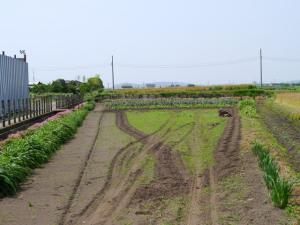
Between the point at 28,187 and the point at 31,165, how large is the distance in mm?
2106

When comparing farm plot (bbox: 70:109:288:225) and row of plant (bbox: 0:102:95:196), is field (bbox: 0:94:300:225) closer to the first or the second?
farm plot (bbox: 70:109:288:225)

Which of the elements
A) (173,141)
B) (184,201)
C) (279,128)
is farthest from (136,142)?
(184,201)

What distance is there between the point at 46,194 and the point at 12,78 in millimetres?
20271

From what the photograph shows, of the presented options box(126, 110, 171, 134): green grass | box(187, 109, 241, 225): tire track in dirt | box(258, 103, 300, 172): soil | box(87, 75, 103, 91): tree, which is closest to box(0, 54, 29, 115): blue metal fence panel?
box(126, 110, 171, 134): green grass

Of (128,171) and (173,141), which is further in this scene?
(173,141)

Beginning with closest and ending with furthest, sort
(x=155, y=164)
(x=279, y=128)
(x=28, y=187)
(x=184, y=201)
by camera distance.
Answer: (x=184, y=201) < (x=28, y=187) < (x=155, y=164) < (x=279, y=128)

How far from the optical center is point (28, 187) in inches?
401

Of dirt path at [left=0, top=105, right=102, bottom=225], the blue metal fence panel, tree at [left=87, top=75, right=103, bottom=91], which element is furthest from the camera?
tree at [left=87, top=75, right=103, bottom=91]

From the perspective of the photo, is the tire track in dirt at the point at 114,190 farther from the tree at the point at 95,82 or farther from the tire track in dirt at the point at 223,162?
the tree at the point at 95,82

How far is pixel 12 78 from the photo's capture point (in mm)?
28766

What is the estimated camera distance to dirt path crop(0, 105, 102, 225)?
7958mm

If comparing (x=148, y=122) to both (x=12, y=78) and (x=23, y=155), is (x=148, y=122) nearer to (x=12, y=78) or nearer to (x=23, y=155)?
(x=12, y=78)

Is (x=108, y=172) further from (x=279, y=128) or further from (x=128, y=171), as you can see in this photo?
(x=279, y=128)

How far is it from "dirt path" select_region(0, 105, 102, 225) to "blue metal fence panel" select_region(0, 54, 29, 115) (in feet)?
41.5
